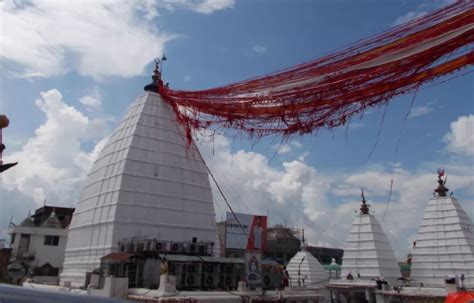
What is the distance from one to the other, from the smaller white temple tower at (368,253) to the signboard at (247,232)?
8.77m

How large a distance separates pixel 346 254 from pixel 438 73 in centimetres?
3609

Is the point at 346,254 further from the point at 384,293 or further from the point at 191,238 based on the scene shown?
the point at 191,238

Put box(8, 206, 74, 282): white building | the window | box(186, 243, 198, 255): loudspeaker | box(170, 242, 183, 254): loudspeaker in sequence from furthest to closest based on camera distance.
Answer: the window
box(8, 206, 74, 282): white building
box(186, 243, 198, 255): loudspeaker
box(170, 242, 183, 254): loudspeaker

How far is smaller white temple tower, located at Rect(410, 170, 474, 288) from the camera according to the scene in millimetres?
36906

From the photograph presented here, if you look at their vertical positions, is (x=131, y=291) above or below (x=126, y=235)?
below

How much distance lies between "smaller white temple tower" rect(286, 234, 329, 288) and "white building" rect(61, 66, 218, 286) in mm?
14187


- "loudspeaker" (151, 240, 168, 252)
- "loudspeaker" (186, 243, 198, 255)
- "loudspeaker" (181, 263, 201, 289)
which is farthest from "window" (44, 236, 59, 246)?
"loudspeaker" (181, 263, 201, 289)

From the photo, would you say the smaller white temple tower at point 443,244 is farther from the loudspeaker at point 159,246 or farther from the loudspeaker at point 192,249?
the loudspeaker at point 159,246

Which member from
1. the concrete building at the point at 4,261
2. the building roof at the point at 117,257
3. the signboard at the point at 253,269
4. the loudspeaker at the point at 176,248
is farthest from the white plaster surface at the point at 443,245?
the concrete building at the point at 4,261

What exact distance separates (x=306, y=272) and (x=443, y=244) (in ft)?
46.5

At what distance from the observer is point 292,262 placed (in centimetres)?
4856

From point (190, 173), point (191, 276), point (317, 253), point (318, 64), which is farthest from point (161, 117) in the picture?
point (317, 253)

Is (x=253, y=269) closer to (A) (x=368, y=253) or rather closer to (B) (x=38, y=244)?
(A) (x=368, y=253)

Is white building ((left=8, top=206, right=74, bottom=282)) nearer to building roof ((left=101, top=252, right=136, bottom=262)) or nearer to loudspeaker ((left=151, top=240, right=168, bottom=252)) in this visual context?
building roof ((left=101, top=252, right=136, bottom=262))
